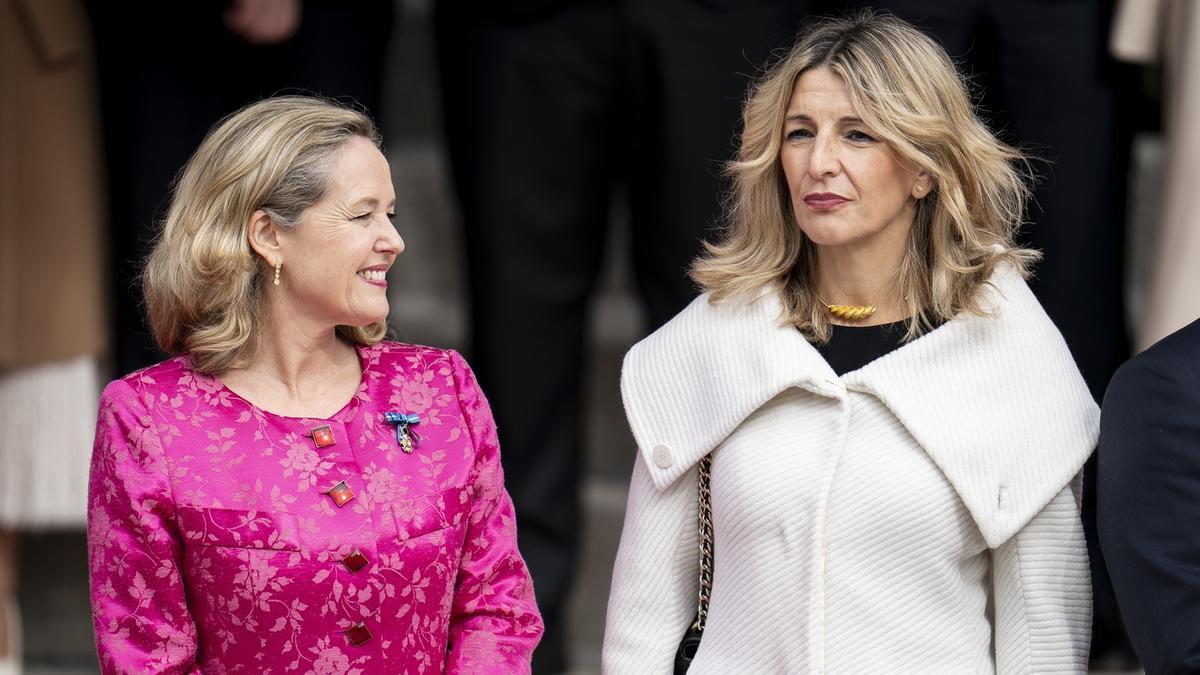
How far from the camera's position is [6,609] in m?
4.63

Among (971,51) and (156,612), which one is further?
(971,51)

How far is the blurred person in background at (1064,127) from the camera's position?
418cm

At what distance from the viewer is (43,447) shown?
4.59 metres

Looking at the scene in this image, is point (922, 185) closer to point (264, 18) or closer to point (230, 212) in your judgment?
point (230, 212)

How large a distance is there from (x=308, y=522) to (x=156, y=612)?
0.75ft

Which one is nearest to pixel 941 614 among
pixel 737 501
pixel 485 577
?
pixel 737 501

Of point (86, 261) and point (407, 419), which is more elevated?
point (407, 419)

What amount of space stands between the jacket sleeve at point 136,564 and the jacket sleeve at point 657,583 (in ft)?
2.29

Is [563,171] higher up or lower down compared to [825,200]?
lower down

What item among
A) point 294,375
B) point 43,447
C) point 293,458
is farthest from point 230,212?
point 43,447

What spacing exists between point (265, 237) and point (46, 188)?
2167 mm

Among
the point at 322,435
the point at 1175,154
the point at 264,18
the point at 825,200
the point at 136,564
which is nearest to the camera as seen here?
the point at 136,564

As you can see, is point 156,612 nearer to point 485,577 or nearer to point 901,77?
point 485,577

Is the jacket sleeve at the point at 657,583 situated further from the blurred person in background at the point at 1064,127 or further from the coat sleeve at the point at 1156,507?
the blurred person in background at the point at 1064,127
